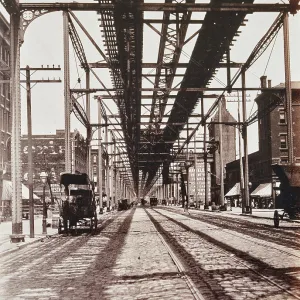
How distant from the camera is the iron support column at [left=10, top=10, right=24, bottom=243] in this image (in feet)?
62.4

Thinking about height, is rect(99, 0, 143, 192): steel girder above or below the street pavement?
above

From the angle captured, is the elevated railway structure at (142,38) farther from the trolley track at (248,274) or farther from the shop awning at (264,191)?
the shop awning at (264,191)

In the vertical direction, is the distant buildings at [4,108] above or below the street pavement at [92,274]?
above

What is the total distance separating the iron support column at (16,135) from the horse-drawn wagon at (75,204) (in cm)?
478

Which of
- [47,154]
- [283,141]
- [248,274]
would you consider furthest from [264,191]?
[248,274]

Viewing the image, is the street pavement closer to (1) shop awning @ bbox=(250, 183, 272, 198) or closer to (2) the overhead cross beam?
(2) the overhead cross beam

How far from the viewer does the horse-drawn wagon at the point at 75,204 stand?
2480 cm

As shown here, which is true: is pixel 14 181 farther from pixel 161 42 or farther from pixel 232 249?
pixel 161 42

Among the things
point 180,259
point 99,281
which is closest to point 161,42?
point 180,259

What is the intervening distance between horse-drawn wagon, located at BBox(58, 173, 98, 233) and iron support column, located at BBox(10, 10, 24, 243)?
4.78 metres

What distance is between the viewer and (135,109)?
1430 inches

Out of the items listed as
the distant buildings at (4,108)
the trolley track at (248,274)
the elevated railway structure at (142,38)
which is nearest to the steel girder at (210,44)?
the elevated railway structure at (142,38)

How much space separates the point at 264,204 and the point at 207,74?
4808cm

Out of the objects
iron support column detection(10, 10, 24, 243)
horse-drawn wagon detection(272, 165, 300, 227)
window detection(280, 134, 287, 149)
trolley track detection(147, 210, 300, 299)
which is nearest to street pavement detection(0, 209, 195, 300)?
trolley track detection(147, 210, 300, 299)
